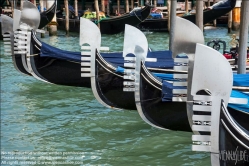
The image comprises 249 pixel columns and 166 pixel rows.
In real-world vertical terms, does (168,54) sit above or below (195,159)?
above

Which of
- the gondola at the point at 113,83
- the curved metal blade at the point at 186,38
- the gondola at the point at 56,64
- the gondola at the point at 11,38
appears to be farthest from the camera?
the gondola at the point at 11,38

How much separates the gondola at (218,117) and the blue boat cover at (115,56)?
7.01 feet

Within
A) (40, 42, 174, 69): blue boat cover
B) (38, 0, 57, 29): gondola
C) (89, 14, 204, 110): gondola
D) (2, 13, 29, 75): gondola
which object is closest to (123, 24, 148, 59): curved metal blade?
(89, 14, 204, 110): gondola

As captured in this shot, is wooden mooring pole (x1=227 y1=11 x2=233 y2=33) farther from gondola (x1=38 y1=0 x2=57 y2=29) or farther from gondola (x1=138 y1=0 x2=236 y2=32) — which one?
gondola (x1=38 y1=0 x2=57 y2=29)

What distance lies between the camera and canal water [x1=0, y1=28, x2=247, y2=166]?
150 inches

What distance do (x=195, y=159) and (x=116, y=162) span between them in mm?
470

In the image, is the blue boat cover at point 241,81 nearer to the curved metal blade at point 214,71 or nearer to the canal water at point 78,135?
Answer: the canal water at point 78,135

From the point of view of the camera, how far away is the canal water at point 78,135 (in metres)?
3.82

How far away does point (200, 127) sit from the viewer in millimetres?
2580

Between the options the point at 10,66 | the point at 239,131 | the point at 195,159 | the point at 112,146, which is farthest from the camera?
the point at 10,66

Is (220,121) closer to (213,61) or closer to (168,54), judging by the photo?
(213,61)

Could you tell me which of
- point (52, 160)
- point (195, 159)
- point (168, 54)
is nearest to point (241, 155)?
point (195, 159)

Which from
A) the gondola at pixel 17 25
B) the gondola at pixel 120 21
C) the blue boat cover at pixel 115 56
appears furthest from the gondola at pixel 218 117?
the gondola at pixel 120 21

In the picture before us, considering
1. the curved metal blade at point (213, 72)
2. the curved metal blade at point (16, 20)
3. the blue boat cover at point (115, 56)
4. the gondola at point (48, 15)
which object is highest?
the curved metal blade at point (213, 72)
